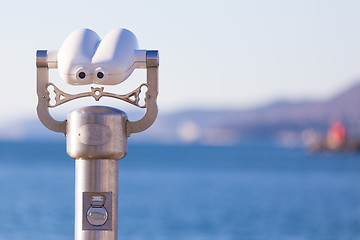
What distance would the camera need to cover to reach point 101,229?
11.0ft

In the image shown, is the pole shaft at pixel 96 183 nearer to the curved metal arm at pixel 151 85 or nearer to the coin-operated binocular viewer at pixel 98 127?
the coin-operated binocular viewer at pixel 98 127

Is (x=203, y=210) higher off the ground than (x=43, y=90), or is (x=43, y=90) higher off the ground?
(x=203, y=210)

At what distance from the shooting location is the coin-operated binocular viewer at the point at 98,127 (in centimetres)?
334

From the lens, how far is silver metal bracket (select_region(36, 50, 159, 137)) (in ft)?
11.0

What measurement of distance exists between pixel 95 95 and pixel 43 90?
21cm

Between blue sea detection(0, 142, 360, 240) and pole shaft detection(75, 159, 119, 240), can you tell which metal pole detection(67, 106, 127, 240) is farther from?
blue sea detection(0, 142, 360, 240)

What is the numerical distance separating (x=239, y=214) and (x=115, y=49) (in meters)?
33.4

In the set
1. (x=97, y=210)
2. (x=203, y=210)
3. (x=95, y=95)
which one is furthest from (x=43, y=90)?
(x=203, y=210)

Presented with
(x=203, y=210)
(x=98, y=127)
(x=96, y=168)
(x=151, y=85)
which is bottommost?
(x=96, y=168)

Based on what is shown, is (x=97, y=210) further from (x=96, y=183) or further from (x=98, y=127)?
(x=98, y=127)

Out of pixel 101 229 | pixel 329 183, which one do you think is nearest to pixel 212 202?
pixel 329 183

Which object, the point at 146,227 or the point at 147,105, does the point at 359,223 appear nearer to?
the point at 146,227

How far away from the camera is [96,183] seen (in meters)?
3.36

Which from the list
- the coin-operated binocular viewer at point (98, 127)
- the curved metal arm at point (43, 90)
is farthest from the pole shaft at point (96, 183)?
the curved metal arm at point (43, 90)
